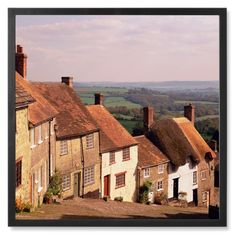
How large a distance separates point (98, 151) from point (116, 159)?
24cm

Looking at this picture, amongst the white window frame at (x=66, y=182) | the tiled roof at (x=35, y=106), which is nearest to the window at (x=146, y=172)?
the white window frame at (x=66, y=182)

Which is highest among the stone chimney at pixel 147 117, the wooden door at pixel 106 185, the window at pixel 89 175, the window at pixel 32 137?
the stone chimney at pixel 147 117

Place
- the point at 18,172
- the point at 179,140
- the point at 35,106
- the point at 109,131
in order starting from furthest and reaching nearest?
the point at 179,140 → the point at 109,131 → the point at 35,106 → the point at 18,172

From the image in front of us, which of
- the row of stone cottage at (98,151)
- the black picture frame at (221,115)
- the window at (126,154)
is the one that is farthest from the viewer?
the window at (126,154)

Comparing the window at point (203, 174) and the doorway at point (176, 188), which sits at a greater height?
the window at point (203, 174)

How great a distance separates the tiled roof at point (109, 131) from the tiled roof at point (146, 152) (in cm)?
9

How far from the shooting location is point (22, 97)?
29.9 ft

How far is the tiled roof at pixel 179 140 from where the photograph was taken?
9289mm

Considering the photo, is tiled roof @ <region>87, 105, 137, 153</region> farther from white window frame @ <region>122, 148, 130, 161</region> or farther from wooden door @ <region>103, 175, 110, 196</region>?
wooden door @ <region>103, 175, 110, 196</region>

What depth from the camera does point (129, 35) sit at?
920 centimetres

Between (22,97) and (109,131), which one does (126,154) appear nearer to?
(109,131)

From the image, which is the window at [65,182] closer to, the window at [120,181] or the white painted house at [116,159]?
the white painted house at [116,159]

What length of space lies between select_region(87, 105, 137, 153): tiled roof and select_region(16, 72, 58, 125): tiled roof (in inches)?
21.0

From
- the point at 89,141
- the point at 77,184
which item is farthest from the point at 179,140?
the point at 77,184
